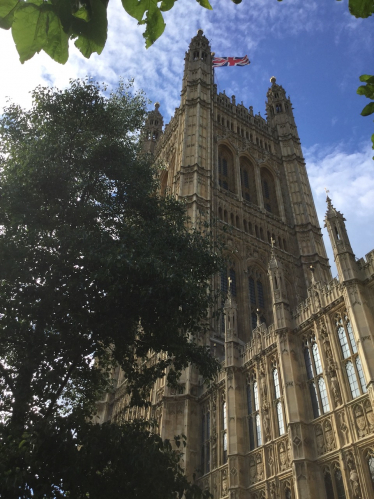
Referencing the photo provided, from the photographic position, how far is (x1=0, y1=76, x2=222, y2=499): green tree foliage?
837 centimetres

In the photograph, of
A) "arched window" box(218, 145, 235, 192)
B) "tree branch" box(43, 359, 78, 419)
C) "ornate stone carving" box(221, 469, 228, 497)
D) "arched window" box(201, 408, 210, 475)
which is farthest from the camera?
"arched window" box(218, 145, 235, 192)

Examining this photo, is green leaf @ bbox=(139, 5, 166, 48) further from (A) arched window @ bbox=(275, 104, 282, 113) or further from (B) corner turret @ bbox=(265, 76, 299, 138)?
(A) arched window @ bbox=(275, 104, 282, 113)

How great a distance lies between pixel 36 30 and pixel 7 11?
0.16m

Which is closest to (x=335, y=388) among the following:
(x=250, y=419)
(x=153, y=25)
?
(x=250, y=419)

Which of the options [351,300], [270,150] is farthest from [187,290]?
[270,150]

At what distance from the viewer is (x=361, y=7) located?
2.59 meters

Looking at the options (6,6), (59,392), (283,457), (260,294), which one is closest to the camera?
(6,6)

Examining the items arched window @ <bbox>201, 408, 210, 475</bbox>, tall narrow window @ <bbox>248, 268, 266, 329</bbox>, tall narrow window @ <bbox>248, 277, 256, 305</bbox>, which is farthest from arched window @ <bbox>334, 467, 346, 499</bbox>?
tall narrow window @ <bbox>248, 277, 256, 305</bbox>

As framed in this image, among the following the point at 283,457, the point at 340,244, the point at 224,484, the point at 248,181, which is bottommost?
the point at 224,484

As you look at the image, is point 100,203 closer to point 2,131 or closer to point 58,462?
point 2,131

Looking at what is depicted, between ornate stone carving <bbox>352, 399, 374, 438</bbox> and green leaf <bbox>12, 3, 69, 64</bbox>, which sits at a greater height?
ornate stone carving <bbox>352, 399, 374, 438</bbox>

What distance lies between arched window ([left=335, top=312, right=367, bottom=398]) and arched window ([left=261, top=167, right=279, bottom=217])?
982 inches

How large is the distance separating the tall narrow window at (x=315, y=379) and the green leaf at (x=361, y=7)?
44.0ft

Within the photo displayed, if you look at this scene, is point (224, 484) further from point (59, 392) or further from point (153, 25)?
point (153, 25)
